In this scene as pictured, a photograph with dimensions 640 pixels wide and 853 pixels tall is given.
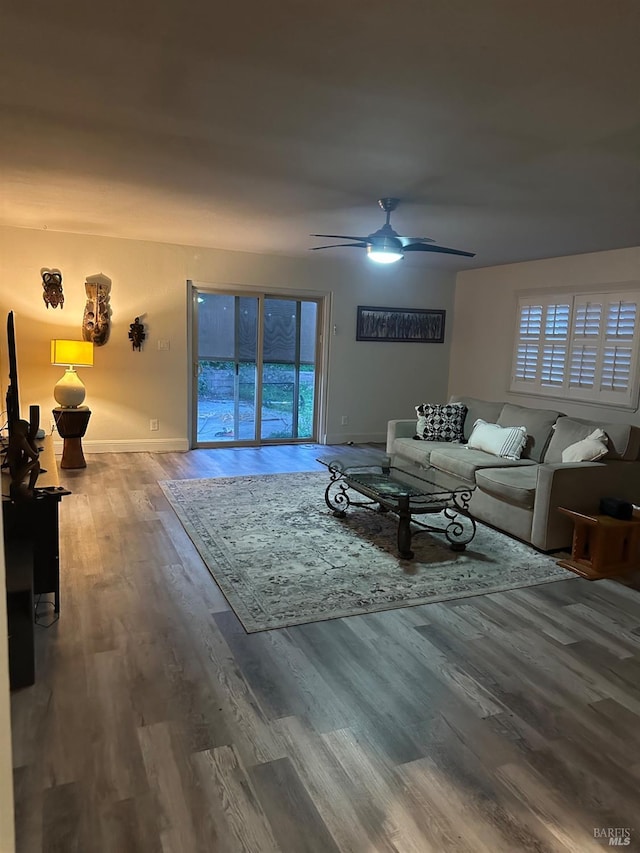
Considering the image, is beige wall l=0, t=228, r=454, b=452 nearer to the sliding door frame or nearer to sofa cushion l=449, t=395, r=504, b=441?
the sliding door frame

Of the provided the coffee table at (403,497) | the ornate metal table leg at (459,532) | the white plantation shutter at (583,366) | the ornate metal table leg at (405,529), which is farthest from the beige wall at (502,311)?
the ornate metal table leg at (405,529)

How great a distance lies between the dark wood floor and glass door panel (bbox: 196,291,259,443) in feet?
12.4

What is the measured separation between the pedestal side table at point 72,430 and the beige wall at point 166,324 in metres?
0.64

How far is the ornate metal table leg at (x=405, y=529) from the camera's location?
363cm

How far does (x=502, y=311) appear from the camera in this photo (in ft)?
22.6

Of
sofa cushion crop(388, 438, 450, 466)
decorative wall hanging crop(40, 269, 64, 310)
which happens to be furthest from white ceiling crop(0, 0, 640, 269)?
sofa cushion crop(388, 438, 450, 466)

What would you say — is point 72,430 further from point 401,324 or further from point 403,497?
point 401,324

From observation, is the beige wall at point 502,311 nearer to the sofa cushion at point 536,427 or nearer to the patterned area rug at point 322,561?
the sofa cushion at point 536,427

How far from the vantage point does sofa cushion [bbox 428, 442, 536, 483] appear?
180 inches

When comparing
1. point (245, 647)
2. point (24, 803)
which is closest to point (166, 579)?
point (245, 647)

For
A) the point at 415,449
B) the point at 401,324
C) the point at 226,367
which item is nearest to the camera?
the point at 415,449

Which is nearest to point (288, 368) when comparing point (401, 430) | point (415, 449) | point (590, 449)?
point (401, 430)

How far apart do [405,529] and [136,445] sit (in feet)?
12.7

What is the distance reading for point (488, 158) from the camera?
3008 millimetres
